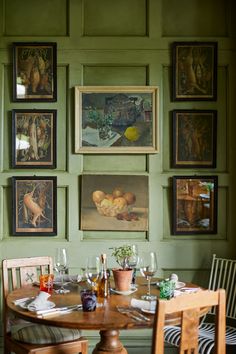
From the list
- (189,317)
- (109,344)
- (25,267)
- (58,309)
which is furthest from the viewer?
(25,267)

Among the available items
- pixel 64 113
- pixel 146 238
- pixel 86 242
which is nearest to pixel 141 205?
pixel 146 238

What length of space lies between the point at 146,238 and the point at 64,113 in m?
1.22

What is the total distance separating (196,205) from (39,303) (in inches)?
73.5

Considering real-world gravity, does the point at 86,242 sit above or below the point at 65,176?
below

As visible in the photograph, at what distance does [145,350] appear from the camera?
14.0 feet

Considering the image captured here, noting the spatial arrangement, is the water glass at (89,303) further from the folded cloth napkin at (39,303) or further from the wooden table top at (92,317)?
the folded cloth napkin at (39,303)

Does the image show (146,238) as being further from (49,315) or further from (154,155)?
(49,315)

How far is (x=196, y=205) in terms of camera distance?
4309 mm

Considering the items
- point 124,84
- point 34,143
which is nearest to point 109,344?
point 34,143

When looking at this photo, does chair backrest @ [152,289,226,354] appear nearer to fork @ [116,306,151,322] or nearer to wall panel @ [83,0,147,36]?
fork @ [116,306,151,322]

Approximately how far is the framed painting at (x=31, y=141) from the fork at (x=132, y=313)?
1.78 metres

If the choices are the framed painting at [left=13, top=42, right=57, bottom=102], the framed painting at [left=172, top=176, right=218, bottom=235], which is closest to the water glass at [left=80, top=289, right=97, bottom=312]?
the framed painting at [left=172, top=176, right=218, bottom=235]

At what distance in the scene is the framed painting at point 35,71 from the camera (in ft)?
14.2

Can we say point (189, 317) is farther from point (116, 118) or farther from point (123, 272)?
point (116, 118)
